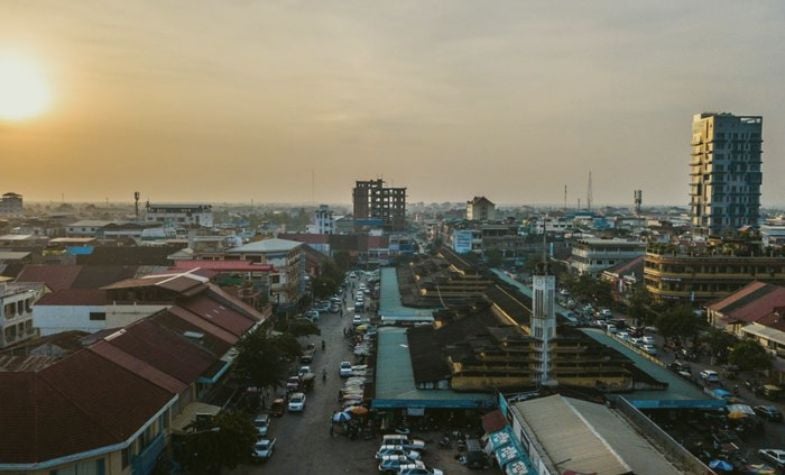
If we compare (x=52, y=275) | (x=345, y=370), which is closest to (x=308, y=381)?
(x=345, y=370)

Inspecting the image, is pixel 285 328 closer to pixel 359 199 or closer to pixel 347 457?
pixel 347 457

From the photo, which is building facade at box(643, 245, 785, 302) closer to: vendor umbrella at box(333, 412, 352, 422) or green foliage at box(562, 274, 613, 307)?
green foliage at box(562, 274, 613, 307)

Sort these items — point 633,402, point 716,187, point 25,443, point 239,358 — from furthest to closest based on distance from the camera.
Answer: point 716,187 → point 239,358 → point 633,402 → point 25,443

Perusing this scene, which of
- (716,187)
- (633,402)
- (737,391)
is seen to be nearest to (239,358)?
(633,402)

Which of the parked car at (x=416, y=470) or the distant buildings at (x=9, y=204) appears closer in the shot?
the parked car at (x=416, y=470)

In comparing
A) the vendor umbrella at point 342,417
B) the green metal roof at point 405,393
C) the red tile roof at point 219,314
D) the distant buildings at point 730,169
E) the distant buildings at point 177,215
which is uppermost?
the distant buildings at point 730,169

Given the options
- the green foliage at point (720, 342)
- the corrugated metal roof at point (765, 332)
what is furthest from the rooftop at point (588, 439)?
the corrugated metal roof at point (765, 332)

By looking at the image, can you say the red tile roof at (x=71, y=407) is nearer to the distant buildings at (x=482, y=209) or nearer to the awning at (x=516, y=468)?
the awning at (x=516, y=468)
